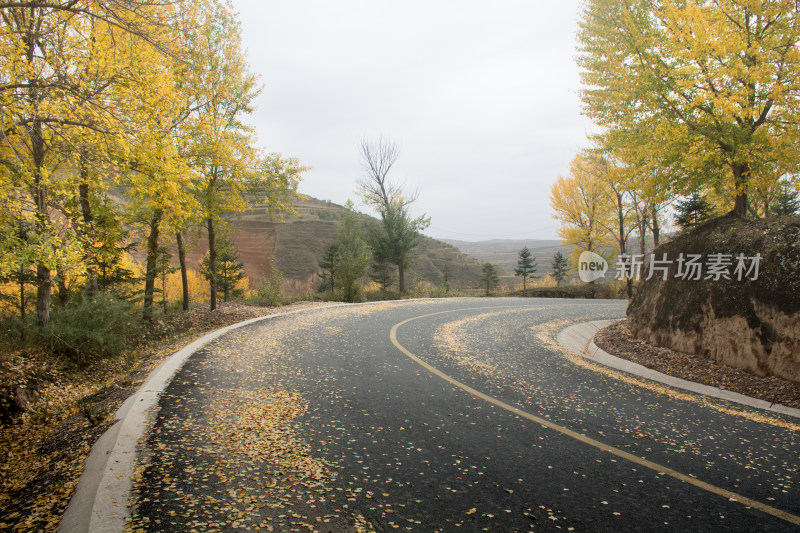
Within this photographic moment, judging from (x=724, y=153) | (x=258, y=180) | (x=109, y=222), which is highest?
(x=258, y=180)

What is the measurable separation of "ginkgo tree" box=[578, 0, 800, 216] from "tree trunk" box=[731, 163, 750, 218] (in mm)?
20

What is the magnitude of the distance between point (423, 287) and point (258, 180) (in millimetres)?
17146

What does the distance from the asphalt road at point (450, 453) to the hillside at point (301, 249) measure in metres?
49.1

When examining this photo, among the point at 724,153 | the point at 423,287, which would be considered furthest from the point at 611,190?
the point at 724,153

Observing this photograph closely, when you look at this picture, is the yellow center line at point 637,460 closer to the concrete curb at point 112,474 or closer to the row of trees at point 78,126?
the concrete curb at point 112,474

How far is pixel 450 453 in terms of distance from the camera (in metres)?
3.62

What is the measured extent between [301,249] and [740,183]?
6154 cm

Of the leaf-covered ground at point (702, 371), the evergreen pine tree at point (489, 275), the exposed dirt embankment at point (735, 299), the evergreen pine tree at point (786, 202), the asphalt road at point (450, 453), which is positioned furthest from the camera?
the evergreen pine tree at point (489, 275)

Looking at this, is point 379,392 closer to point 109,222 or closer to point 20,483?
point 20,483

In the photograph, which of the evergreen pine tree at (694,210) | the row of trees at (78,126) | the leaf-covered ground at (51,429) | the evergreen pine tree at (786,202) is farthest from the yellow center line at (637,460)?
the evergreen pine tree at (786,202)

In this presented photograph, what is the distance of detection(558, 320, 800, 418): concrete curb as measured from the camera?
5543mm

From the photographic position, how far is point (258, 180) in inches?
655

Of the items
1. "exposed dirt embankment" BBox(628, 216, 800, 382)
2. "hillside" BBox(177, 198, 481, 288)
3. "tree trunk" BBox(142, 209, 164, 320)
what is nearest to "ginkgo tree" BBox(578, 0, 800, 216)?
"exposed dirt embankment" BBox(628, 216, 800, 382)

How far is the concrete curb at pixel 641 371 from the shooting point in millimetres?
5543
